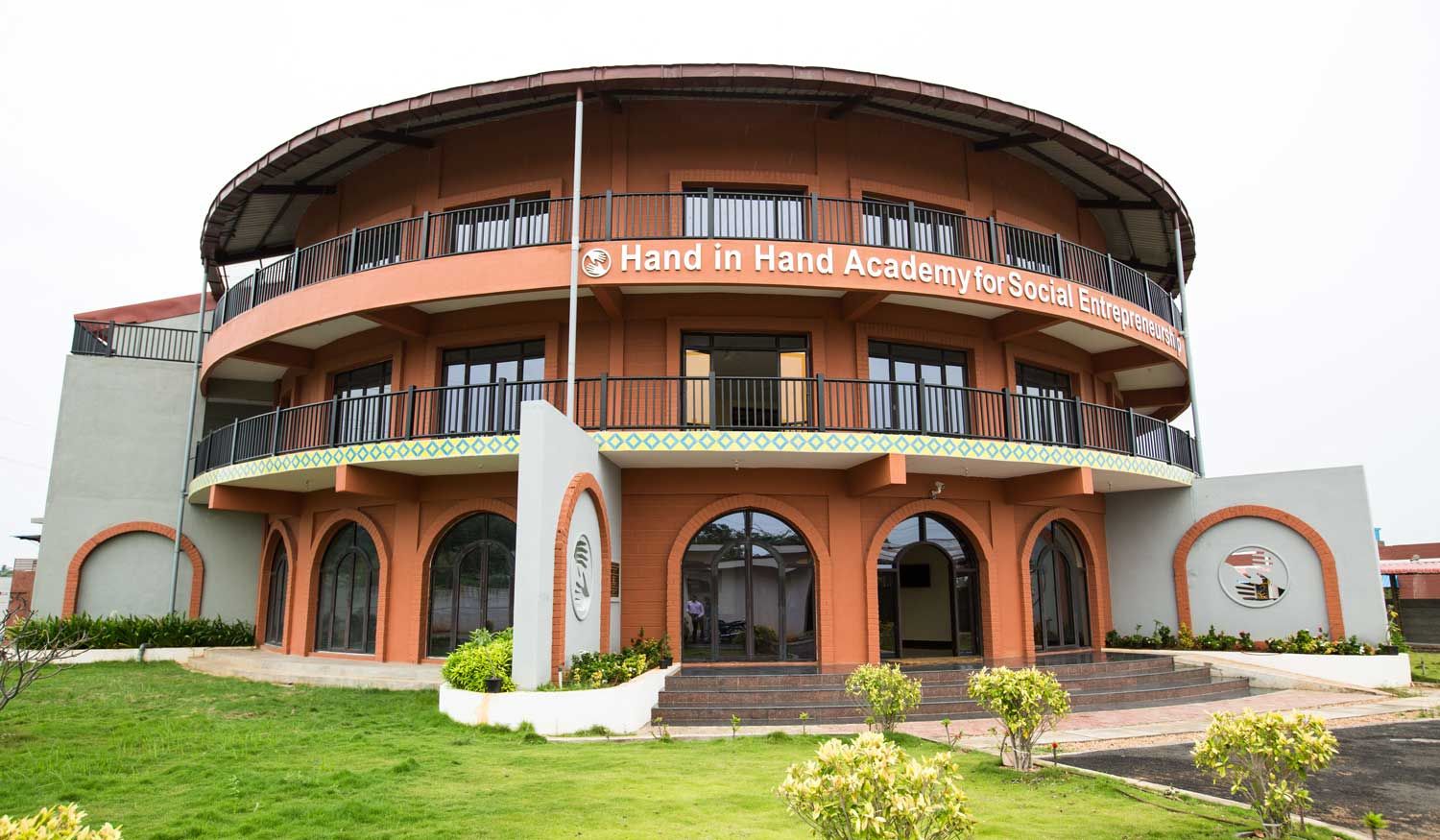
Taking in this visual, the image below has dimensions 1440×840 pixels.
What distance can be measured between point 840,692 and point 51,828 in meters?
10.2

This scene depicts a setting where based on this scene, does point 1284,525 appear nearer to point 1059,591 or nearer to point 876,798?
point 1059,591

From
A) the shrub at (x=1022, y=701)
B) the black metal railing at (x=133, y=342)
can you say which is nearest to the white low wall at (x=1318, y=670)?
the shrub at (x=1022, y=701)

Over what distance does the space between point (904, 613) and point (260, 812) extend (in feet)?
42.0

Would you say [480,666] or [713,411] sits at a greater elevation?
[713,411]

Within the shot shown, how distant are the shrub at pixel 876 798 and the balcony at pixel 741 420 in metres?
9.07

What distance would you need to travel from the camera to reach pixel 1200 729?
1054cm

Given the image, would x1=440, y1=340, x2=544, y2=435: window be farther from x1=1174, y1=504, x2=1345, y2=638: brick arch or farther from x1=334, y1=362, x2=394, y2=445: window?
x1=1174, y1=504, x2=1345, y2=638: brick arch

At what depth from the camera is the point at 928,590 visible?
17.2 m

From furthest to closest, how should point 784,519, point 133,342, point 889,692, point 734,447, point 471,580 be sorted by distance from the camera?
point 133,342 → point 471,580 → point 784,519 → point 734,447 → point 889,692

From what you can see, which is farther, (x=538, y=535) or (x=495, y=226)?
(x=495, y=226)

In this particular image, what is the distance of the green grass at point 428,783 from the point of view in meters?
6.00

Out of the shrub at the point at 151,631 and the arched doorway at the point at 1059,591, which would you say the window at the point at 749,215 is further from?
the shrub at the point at 151,631

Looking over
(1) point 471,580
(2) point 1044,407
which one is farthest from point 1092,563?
(1) point 471,580

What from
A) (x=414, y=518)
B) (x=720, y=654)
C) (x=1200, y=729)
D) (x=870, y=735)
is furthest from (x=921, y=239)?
(x=870, y=735)
